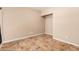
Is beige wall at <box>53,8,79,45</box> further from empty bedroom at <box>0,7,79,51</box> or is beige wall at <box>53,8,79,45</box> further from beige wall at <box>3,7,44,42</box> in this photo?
beige wall at <box>3,7,44,42</box>

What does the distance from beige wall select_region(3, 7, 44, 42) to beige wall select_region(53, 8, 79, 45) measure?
0.25 metres

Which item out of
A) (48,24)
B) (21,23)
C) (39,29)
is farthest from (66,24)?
(21,23)

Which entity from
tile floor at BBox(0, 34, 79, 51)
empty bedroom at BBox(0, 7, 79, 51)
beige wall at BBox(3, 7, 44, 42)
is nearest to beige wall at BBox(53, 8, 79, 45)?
empty bedroom at BBox(0, 7, 79, 51)

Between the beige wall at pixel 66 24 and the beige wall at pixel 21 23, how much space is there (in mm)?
251

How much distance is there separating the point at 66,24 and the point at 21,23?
2.33 feet

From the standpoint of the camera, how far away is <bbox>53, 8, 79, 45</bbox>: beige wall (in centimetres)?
117

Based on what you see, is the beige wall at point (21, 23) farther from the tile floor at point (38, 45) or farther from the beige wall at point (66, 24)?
the beige wall at point (66, 24)

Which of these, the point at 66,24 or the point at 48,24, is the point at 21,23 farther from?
the point at 66,24

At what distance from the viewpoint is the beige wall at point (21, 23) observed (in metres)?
1.14

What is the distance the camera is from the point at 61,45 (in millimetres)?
1197

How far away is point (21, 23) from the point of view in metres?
1.26

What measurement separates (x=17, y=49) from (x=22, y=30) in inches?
11.9
